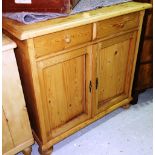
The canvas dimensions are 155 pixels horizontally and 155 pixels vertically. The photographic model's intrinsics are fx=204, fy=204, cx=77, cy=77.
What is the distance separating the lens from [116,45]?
48.4 inches

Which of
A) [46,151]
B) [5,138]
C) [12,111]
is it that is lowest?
[46,151]

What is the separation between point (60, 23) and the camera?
2.94ft

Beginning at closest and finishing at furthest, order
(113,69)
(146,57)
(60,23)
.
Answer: (60,23)
(113,69)
(146,57)

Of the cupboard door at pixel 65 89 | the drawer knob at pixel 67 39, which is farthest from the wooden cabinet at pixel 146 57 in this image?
the drawer knob at pixel 67 39

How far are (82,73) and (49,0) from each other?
0.44 m

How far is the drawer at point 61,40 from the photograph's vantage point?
897 mm

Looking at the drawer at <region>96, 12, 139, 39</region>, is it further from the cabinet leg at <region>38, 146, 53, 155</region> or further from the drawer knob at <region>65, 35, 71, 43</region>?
the cabinet leg at <region>38, 146, 53, 155</region>

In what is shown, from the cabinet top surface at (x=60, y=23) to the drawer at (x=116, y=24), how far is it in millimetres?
46

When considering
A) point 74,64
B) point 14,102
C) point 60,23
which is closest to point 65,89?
point 74,64

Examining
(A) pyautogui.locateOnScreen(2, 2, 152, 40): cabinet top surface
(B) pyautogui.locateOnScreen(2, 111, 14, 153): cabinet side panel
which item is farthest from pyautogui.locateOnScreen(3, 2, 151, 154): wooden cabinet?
(B) pyautogui.locateOnScreen(2, 111, 14, 153): cabinet side panel

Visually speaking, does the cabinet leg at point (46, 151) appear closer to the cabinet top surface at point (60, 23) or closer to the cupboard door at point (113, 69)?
the cupboard door at point (113, 69)

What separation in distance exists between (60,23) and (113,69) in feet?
1.80

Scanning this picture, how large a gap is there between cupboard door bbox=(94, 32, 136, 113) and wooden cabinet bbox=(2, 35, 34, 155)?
0.46 metres

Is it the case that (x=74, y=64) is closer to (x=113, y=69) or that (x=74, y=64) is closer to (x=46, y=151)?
(x=113, y=69)
